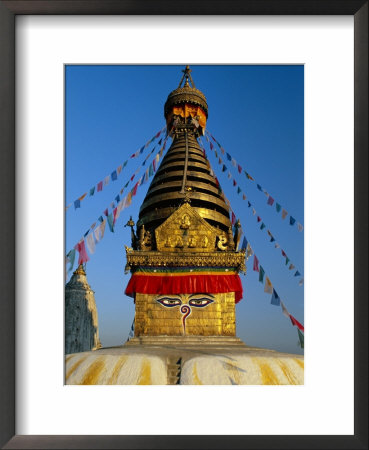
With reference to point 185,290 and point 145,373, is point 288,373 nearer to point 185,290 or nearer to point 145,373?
point 145,373

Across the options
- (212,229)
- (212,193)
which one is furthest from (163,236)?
(212,193)

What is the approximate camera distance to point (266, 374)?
3471 mm

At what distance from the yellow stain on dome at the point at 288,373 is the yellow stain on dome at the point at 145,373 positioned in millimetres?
1132

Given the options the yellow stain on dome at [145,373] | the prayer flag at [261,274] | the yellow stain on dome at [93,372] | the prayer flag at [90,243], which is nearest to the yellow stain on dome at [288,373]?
the yellow stain on dome at [145,373]

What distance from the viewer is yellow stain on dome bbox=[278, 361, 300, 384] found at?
124 inches

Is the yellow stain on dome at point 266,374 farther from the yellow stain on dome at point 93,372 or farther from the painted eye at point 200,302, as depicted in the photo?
the painted eye at point 200,302

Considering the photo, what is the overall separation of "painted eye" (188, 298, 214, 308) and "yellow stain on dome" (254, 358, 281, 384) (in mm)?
2401

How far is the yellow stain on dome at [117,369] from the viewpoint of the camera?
3.39 metres

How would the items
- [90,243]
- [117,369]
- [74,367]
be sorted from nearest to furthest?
[74,367], [117,369], [90,243]

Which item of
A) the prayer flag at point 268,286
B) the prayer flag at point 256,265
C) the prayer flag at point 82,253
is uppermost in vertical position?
the prayer flag at point 82,253
